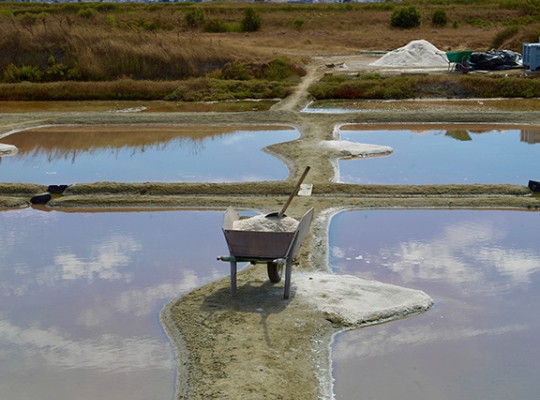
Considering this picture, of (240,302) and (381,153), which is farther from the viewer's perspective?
(381,153)

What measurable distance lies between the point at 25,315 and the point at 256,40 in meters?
27.5

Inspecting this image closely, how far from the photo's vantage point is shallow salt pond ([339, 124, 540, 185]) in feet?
42.6

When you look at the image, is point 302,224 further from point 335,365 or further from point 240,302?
point 335,365

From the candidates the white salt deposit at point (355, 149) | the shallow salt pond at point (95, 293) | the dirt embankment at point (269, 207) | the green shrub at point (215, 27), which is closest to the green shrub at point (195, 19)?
the green shrub at point (215, 27)

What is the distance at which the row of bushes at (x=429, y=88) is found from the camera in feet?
71.1

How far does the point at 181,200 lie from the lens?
11805 mm

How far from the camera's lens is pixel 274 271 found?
26.2ft

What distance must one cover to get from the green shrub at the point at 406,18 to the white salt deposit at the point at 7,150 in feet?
85.4

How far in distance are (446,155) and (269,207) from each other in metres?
4.83

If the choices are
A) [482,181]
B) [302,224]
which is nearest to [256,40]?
[482,181]

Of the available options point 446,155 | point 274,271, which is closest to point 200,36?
point 446,155

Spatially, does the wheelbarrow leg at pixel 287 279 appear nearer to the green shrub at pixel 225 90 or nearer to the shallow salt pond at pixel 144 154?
the shallow salt pond at pixel 144 154

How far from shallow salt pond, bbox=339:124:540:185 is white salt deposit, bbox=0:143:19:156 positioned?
6191 mm

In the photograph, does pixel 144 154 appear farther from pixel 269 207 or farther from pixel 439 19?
pixel 439 19
